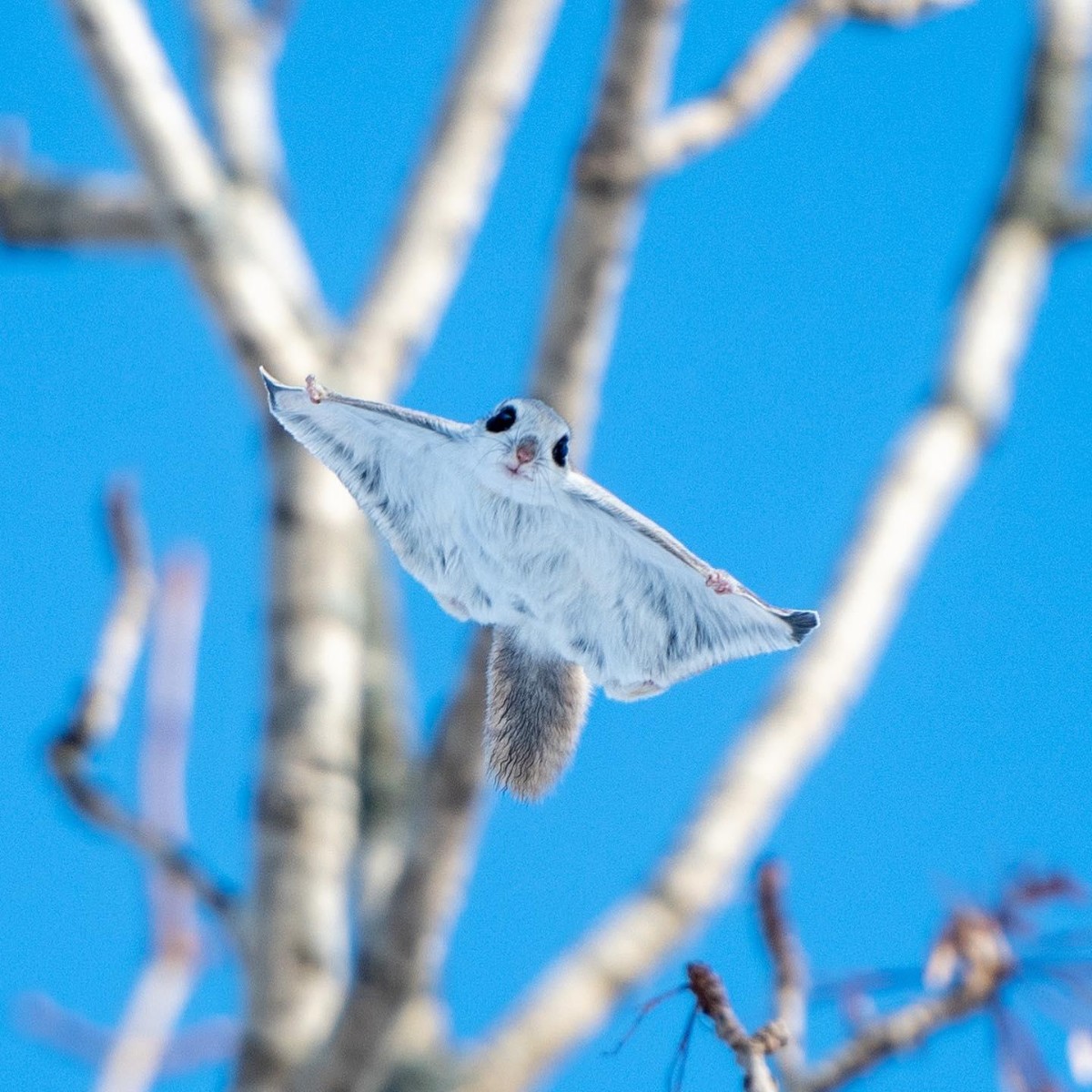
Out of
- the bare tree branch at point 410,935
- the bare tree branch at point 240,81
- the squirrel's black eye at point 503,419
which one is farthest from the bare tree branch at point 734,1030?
the bare tree branch at point 240,81

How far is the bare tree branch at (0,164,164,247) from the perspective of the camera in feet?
17.7

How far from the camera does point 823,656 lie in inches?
165

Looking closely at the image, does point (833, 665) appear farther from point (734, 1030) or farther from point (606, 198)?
point (734, 1030)

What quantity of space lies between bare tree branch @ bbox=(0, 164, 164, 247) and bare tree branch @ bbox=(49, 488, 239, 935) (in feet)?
7.64

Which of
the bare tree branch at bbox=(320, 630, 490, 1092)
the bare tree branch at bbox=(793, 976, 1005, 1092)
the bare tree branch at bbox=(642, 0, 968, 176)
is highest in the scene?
the bare tree branch at bbox=(642, 0, 968, 176)

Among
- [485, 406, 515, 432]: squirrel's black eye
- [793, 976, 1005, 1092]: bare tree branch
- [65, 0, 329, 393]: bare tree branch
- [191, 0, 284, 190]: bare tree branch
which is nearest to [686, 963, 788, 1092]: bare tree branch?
[485, 406, 515, 432]: squirrel's black eye

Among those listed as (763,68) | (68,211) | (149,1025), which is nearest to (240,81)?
(68,211)

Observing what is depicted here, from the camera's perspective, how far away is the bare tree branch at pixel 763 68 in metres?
3.52

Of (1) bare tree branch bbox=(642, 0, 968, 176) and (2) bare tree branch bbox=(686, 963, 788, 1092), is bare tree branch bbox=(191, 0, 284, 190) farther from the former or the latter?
(2) bare tree branch bbox=(686, 963, 788, 1092)

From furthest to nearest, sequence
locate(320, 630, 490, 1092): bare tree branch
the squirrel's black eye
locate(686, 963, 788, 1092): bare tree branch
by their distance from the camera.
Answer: locate(320, 630, 490, 1092): bare tree branch < locate(686, 963, 788, 1092): bare tree branch < the squirrel's black eye

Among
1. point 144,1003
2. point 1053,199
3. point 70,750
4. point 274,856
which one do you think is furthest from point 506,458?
point 1053,199

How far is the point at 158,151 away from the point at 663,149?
1.60 meters

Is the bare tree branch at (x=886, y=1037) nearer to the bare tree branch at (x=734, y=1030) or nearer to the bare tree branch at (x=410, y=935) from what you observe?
the bare tree branch at (x=410, y=935)

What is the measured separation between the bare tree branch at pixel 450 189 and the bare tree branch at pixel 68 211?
1.34 m
